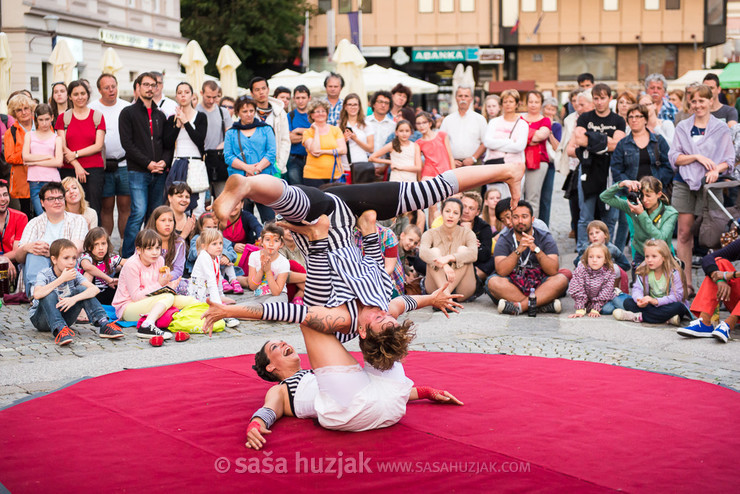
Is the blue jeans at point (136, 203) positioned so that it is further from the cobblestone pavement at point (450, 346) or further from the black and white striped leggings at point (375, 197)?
the black and white striped leggings at point (375, 197)

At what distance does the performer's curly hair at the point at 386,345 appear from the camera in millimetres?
4637

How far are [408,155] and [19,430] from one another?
20.5 feet

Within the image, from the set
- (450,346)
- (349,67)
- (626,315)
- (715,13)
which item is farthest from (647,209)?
(715,13)

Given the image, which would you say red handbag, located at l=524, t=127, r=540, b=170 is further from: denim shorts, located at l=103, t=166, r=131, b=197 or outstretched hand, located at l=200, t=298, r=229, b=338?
outstretched hand, located at l=200, t=298, r=229, b=338

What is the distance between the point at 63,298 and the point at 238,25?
1239 inches

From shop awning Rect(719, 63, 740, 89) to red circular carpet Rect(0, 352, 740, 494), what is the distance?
18013 millimetres

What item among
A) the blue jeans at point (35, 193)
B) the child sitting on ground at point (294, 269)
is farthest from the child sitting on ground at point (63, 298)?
the blue jeans at point (35, 193)

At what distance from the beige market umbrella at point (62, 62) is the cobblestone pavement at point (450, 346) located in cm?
569

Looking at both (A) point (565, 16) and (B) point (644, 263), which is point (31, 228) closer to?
(B) point (644, 263)

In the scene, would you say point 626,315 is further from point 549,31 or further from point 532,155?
point 549,31

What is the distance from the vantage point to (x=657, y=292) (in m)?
7.64

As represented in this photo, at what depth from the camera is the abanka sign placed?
43781 millimetres

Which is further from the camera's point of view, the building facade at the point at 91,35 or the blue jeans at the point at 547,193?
the building facade at the point at 91,35

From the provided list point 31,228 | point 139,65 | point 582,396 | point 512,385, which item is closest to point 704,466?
point 582,396
